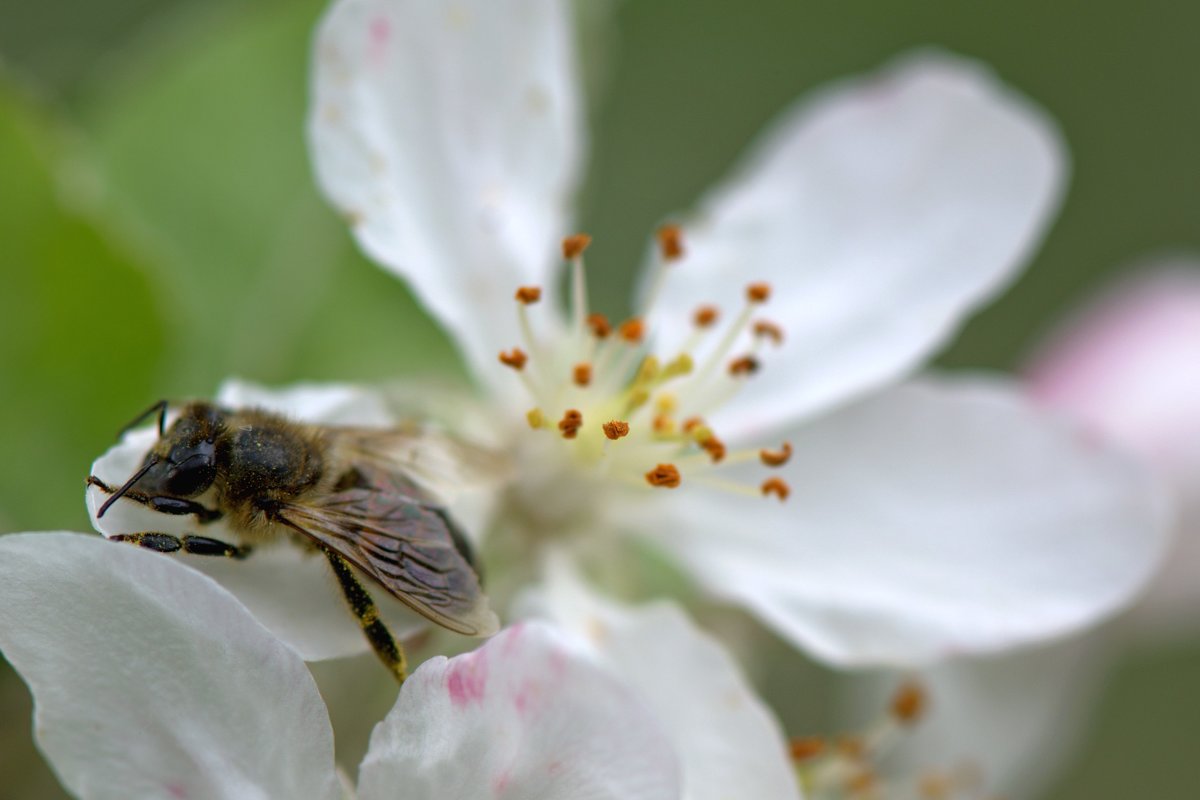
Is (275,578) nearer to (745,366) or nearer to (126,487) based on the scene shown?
(126,487)

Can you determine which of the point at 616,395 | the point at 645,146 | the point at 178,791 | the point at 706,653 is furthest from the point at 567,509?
the point at 645,146

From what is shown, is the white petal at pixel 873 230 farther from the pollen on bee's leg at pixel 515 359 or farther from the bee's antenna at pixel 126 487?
the bee's antenna at pixel 126 487

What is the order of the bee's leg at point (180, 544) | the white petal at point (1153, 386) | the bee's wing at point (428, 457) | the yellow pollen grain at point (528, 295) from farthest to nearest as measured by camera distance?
the white petal at point (1153, 386), the yellow pollen grain at point (528, 295), the bee's wing at point (428, 457), the bee's leg at point (180, 544)

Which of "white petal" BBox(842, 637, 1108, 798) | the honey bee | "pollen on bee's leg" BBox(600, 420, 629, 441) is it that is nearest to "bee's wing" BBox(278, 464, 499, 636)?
the honey bee

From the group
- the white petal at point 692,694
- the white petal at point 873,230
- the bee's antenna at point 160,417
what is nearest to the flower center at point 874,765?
the white petal at point 692,694

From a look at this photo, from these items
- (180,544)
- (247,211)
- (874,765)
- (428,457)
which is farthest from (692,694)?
(247,211)

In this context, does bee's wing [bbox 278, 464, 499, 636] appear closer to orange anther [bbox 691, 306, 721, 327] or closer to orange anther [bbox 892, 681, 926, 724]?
orange anther [bbox 691, 306, 721, 327]

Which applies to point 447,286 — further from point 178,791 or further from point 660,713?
Answer: point 178,791
